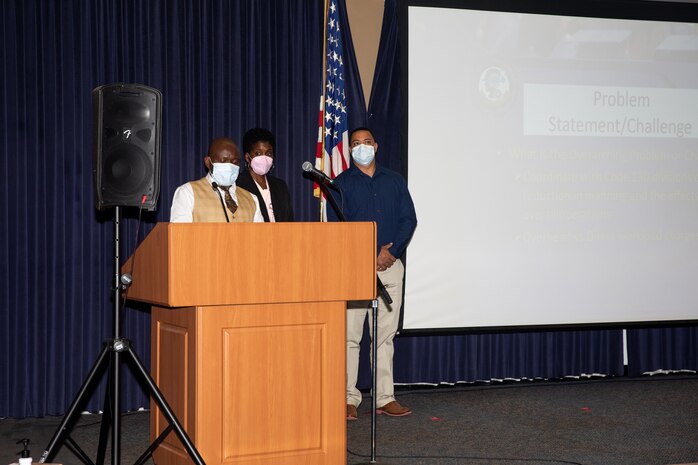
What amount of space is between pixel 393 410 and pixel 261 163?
6.01 feet

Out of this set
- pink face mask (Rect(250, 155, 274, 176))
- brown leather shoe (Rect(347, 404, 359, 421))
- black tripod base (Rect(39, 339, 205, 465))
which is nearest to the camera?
black tripod base (Rect(39, 339, 205, 465))

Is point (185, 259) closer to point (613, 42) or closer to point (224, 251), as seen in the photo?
point (224, 251)

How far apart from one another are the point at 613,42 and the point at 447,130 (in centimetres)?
147

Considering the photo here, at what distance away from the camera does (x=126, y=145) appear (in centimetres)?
304

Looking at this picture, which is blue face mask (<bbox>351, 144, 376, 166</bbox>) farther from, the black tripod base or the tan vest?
the black tripod base

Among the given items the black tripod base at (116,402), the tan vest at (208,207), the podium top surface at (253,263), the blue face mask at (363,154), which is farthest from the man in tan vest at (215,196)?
the blue face mask at (363,154)

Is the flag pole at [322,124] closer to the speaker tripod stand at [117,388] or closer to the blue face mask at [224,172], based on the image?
the blue face mask at [224,172]

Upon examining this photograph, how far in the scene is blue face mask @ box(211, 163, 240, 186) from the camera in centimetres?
378

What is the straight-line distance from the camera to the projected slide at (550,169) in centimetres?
582

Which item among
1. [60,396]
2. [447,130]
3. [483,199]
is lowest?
[60,396]

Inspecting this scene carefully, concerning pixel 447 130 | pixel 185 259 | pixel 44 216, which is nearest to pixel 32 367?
pixel 44 216

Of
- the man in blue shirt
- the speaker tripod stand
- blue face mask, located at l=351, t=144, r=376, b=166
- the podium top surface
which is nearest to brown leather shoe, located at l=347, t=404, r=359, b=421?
the man in blue shirt

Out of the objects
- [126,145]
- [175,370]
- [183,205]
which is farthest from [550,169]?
[126,145]

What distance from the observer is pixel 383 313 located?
207 inches
